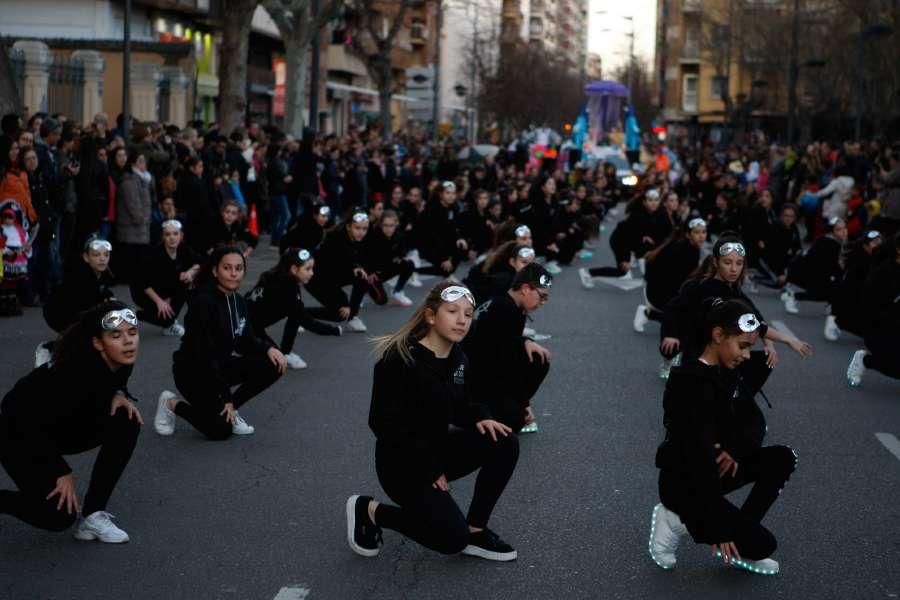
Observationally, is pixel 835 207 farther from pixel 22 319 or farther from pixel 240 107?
pixel 22 319

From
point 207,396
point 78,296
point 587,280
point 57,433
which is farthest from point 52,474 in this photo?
point 587,280

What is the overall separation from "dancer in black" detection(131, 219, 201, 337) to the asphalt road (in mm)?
1612

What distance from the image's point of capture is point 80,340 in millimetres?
7434

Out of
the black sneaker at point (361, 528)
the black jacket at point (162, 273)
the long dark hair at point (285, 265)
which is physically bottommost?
the black sneaker at point (361, 528)

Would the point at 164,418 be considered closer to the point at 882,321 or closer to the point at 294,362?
the point at 294,362

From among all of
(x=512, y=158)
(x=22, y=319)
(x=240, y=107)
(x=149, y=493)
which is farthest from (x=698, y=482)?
(x=512, y=158)

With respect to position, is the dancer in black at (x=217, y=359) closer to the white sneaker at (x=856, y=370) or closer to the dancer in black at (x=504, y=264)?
the dancer in black at (x=504, y=264)

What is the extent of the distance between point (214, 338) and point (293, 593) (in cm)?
387

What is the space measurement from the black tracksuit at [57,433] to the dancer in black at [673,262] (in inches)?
319

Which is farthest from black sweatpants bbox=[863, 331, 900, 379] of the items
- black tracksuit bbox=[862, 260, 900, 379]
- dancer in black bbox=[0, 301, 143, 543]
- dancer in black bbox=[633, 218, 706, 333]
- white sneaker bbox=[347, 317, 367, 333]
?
dancer in black bbox=[0, 301, 143, 543]

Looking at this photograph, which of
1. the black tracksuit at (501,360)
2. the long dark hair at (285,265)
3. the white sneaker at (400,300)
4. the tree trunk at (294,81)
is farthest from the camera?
the tree trunk at (294,81)

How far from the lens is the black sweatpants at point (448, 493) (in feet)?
22.6

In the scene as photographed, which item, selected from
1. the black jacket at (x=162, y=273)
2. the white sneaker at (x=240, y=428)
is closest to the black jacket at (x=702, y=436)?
the white sneaker at (x=240, y=428)

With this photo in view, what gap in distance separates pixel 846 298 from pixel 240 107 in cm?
2076
